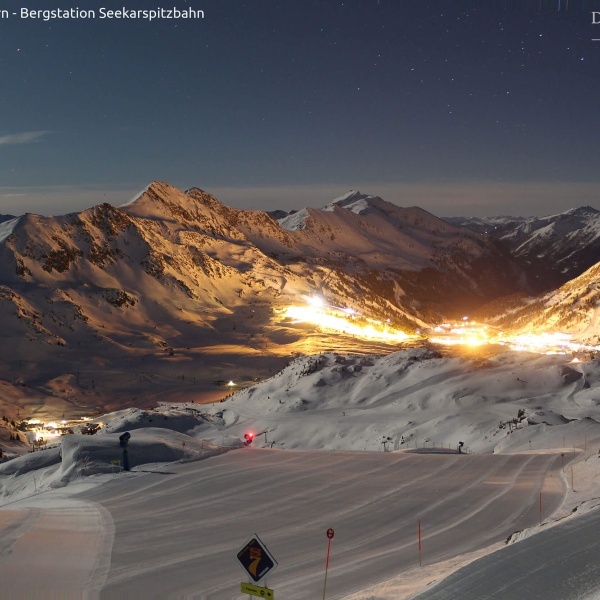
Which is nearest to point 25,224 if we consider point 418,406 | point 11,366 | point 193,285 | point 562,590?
point 193,285

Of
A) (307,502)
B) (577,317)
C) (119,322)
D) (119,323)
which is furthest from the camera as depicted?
(119,322)

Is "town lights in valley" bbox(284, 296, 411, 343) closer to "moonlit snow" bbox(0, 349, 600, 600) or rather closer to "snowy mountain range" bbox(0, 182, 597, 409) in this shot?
"snowy mountain range" bbox(0, 182, 597, 409)

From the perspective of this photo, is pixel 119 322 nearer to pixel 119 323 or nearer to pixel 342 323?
pixel 119 323

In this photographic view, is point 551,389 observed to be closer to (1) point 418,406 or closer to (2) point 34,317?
(1) point 418,406

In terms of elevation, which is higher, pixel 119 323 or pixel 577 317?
pixel 119 323

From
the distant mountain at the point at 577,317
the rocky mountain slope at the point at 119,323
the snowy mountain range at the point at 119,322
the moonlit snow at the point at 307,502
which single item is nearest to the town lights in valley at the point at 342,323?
the snowy mountain range at the point at 119,322

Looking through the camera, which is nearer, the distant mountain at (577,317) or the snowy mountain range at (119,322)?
the snowy mountain range at (119,322)

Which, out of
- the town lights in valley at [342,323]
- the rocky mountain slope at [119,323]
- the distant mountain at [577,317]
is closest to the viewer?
the rocky mountain slope at [119,323]

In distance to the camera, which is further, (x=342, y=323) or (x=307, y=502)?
(x=342, y=323)

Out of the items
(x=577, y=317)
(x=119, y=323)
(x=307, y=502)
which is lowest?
(x=577, y=317)

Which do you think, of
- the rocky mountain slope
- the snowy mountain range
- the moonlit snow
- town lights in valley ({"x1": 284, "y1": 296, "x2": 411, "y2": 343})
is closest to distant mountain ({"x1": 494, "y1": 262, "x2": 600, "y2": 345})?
town lights in valley ({"x1": 284, "y1": 296, "x2": 411, "y2": 343})

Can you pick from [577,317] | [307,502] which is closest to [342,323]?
[577,317]

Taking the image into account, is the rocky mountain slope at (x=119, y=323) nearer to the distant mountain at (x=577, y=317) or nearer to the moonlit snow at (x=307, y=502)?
the distant mountain at (x=577, y=317)
